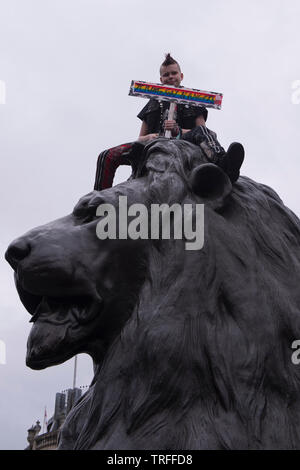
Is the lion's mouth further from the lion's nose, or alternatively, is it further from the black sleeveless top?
the black sleeveless top

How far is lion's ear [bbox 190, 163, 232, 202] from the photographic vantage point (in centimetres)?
413

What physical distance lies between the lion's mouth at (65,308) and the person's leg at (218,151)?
1.22m

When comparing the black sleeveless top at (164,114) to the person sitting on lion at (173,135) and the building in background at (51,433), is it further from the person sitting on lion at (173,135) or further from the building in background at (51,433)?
the building in background at (51,433)

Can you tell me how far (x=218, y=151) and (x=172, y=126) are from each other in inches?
34.9

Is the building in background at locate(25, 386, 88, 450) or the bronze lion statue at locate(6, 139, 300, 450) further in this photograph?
the building in background at locate(25, 386, 88, 450)

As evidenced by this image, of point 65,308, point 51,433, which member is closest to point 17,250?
point 65,308

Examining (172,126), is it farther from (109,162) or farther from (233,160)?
(233,160)

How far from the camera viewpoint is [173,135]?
5.45 metres

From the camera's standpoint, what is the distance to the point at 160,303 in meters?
3.81

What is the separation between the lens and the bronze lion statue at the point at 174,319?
11.7ft

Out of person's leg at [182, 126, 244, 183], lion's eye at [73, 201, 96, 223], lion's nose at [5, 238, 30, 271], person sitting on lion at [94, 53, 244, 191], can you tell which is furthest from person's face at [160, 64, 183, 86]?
lion's nose at [5, 238, 30, 271]

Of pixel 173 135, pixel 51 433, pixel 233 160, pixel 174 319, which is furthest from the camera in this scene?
pixel 51 433

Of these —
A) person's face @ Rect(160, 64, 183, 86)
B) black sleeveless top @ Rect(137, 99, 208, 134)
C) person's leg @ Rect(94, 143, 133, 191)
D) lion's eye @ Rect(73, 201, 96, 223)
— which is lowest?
lion's eye @ Rect(73, 201, 96, 223)

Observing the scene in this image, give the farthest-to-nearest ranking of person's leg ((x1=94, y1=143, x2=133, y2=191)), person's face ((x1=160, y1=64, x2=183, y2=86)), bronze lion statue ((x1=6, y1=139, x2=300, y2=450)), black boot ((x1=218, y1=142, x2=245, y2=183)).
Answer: person's face ((x1=160, y1=64, x2=183, y2=86)), person's leg ((x1=94, y1=143, x2=133, y2=191)), black boot ((x1=218, y1=142, x2=245, y2=183)), bronze lion statue ((x1=6, y1=139, x2=300, y2=450))
